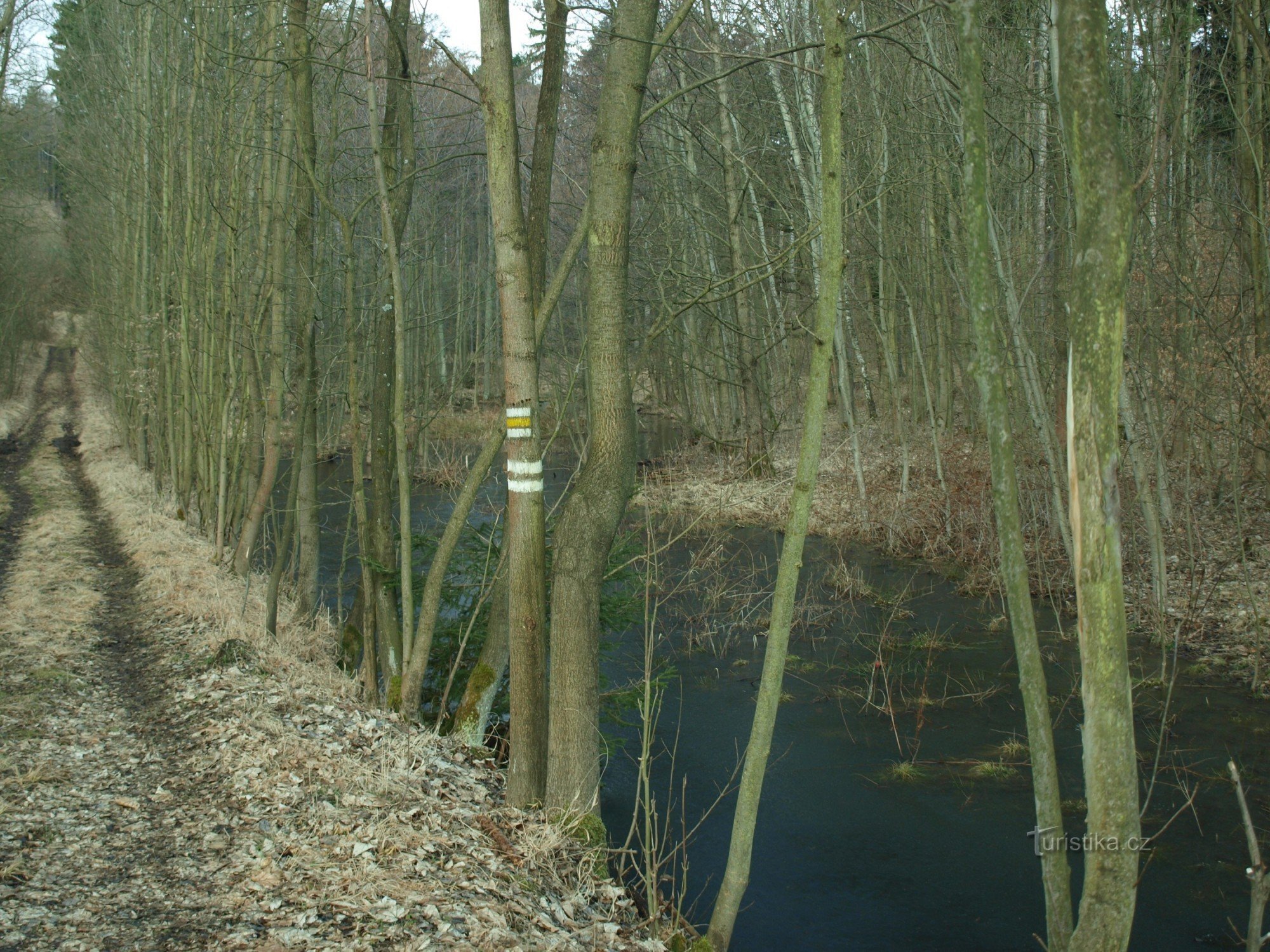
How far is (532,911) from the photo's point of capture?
12.2 feet

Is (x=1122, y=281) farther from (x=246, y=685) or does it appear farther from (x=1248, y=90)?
(x=1248, y=90)

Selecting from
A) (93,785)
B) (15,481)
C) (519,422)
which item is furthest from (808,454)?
(15,481)

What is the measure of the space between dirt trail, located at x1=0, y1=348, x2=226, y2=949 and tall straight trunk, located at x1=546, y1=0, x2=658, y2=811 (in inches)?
63.1

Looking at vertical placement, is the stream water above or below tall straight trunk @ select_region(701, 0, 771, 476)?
below

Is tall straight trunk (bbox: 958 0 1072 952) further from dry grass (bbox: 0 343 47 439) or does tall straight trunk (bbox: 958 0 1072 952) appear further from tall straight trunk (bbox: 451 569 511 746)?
dry grass (bbox: 0 343 47 439)

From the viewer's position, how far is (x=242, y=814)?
4316 millimetres

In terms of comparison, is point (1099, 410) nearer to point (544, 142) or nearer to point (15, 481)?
point (544, 142)

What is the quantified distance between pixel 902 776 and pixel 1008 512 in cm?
424

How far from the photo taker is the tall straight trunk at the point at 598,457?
13.8 feet

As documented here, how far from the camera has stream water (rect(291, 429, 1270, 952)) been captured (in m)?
4.89

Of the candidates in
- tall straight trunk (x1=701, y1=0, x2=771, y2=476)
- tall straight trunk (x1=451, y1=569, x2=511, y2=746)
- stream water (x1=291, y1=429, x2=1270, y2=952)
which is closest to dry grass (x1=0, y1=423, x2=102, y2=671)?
stream water (x1=291, y1=429, x2=1270, y2=952)

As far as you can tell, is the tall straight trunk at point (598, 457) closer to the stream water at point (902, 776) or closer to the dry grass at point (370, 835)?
the dry grass at point (370, 835)

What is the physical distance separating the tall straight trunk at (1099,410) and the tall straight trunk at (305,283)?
467cm

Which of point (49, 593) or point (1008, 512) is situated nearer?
point (1008, 512)
